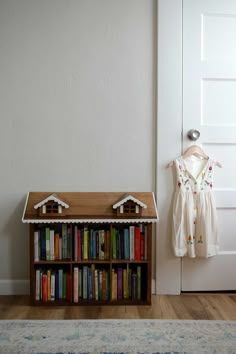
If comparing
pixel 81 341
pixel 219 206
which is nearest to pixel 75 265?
pixel 81 341

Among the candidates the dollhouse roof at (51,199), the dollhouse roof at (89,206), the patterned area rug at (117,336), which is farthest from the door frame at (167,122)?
the dollhouse roof at (51,199)

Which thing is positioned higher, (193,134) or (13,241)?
(193,134)

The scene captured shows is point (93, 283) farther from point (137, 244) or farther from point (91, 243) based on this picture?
point (137, 244)

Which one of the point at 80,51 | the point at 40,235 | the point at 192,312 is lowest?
the point at 192,312

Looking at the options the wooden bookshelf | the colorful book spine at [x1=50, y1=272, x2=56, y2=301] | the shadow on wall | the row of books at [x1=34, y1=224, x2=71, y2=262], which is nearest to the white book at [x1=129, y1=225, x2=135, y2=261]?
the wooden bookshelf

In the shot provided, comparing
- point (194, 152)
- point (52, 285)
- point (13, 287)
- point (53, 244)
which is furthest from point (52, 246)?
point (194, 152)

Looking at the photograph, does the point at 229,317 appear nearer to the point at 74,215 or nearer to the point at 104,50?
the point at 74,215

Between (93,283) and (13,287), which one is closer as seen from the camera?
(93,283)

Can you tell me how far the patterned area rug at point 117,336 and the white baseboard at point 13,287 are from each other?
0.49 m

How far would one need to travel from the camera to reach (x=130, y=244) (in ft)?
7.95

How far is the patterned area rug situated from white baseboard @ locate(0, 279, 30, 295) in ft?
1.61

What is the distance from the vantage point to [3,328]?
2.02 meters

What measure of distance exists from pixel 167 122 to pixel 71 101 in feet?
2.05

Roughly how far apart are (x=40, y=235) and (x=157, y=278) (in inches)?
31.7
